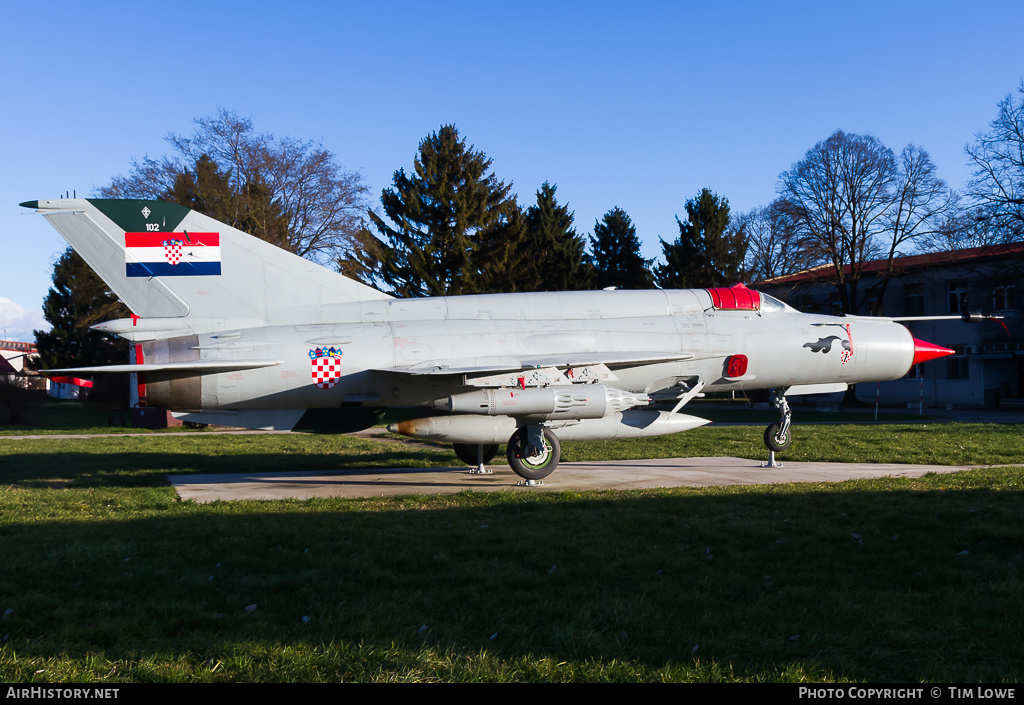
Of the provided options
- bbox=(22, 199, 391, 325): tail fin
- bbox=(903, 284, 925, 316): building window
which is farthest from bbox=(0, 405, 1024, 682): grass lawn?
bbox=(903, 284, 925, 316): building window

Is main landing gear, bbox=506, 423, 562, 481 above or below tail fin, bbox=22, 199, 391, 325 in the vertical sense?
below

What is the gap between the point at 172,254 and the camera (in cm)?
1096

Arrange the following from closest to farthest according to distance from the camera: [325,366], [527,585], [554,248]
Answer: [527,585] < [325,366] < [554,248]

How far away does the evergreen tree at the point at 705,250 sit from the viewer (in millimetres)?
51031

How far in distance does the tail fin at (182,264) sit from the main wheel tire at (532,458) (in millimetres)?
3609

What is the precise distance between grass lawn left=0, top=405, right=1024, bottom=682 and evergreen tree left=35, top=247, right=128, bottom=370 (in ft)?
94.6

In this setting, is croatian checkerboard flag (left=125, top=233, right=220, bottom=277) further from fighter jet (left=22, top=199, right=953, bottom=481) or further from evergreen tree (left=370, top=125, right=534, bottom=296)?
evergreen tree (left=370, top=125, right=534, bottom=296)

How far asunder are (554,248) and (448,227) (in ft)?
67.5

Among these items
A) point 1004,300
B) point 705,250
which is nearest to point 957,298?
point 1004,300

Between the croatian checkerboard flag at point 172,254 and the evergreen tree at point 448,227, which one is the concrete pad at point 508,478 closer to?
the croatian checkerboard flag at point 172,254

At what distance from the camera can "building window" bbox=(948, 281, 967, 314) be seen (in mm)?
41381

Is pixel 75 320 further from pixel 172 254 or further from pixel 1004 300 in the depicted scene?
pixel 1004 300

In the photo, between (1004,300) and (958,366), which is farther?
(958,366)
